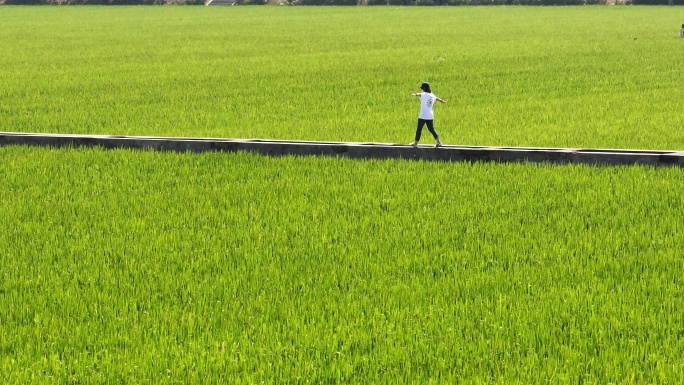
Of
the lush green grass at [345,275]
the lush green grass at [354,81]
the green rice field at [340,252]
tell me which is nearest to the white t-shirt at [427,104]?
the green rice field at [340,252]

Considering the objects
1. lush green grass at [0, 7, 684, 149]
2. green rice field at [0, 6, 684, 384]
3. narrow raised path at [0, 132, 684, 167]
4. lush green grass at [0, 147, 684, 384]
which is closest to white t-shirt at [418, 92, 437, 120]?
narrow raised path at [0, 132, 684, 167]

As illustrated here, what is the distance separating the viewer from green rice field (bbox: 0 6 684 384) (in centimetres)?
633

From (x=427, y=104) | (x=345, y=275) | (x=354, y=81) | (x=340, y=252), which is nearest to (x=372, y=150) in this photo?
(x=427, y=104)

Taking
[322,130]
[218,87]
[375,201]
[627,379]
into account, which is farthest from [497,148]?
[218,87]

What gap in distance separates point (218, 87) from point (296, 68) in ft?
18.4

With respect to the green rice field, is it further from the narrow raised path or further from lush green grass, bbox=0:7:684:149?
the narrow raised path

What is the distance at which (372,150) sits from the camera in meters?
13.3

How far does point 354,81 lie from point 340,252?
17672 millimetres

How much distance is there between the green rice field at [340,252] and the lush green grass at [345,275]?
0.07ft

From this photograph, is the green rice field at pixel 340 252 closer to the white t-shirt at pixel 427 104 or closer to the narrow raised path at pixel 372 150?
the narrow raised path at pixel 372 150

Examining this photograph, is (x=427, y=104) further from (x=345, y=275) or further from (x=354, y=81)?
(x=354, y=81)

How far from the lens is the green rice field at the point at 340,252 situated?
20.8 ft

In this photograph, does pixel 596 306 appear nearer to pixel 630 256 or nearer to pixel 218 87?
pixel 630 256

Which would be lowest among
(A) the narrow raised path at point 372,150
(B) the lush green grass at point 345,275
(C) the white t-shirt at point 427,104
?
(B) the lush green grass at point 345,275
